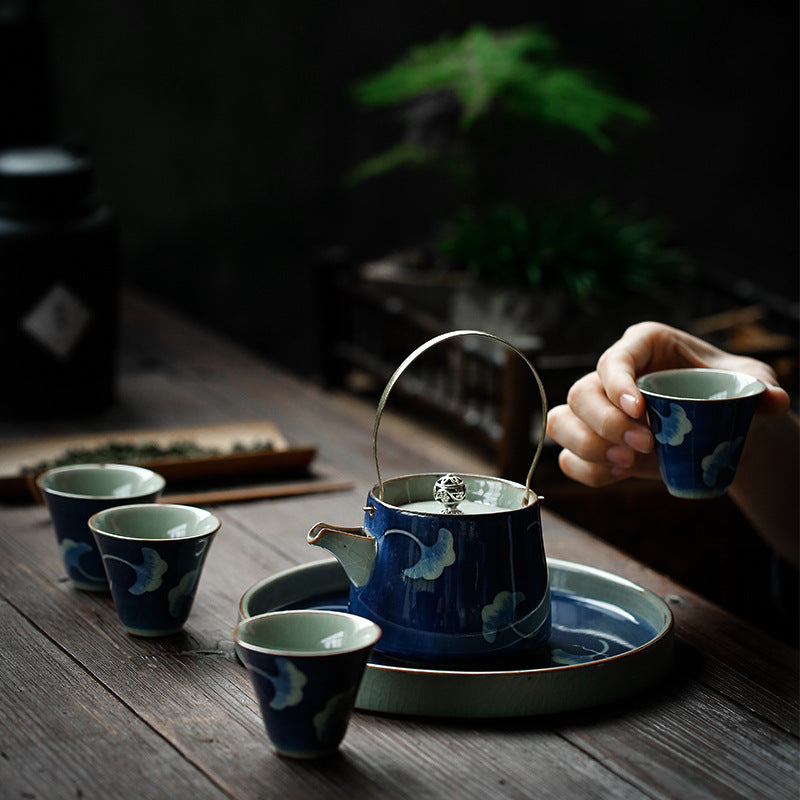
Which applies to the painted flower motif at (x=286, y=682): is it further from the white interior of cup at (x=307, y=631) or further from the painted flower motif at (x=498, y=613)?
the painted flower motif at (x=498, y=613)

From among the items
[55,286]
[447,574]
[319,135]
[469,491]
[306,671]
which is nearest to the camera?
[306,671]

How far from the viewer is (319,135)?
372cm

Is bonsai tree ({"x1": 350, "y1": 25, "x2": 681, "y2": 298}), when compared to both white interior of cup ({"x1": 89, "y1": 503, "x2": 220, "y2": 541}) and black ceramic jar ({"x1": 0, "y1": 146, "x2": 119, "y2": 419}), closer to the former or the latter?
black ceramic jar ({"x1": 0, "y1": 146, "x2": 119, "y2": 419})

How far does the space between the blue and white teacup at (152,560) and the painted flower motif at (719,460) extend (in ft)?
1.40

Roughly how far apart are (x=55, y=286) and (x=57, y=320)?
56mm

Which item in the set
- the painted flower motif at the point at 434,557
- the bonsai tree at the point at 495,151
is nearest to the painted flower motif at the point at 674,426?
the painted flower motif at the point at 434,557

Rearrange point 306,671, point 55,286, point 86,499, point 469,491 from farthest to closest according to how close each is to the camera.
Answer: point 55,286
point 86,499
point 469,491
point 306,671

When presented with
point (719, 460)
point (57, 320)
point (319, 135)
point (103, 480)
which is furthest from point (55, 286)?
point (319, 135)

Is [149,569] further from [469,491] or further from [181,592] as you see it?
[469,491]

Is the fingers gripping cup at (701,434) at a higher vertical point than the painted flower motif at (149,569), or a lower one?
higher

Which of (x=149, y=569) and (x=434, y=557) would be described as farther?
(x=149, y=569)

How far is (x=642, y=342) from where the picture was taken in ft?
3.85

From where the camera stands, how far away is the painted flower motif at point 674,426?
0.96m

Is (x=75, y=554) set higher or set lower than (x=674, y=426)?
lower
